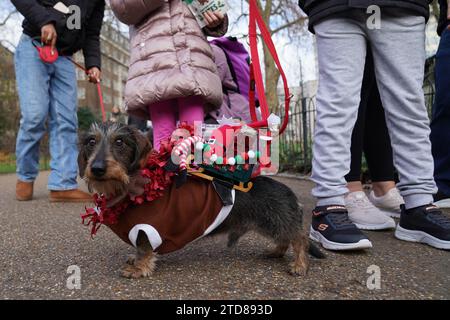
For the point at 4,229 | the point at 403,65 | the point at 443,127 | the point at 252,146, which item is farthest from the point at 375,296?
the point at 4,229

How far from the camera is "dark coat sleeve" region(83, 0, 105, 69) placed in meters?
4.41

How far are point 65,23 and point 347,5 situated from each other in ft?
9.49

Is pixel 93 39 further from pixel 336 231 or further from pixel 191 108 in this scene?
pixel 336 231

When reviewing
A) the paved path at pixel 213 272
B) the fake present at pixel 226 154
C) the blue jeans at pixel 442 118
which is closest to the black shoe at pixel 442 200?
the blue jeans at pixel 442 118

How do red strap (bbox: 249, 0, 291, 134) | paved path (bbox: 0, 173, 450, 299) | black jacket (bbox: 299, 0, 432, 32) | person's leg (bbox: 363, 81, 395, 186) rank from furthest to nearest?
1. person's leg (bbox: 363, 81, 395, 186)
2. black jacket (bbox: 299, 0, 432, 32)
3. red strap (bbox: 249, 0, 291, 134)
4. paved path (bbox: 0, 173, 450, 299)

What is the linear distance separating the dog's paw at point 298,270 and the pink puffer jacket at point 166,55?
51.3 inches

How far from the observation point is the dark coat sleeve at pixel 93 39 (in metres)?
4.41

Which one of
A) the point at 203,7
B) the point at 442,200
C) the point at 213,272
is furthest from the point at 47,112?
the point at 442,200

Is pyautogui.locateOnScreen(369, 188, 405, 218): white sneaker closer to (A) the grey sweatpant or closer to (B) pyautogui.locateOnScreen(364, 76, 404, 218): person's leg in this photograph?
(B) pyautogui.locateOnScreen(364, 76, 404, 218): person's leg

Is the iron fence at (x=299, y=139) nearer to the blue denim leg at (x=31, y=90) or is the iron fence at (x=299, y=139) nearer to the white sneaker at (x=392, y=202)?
the white sneaker at (x=392, y=202)

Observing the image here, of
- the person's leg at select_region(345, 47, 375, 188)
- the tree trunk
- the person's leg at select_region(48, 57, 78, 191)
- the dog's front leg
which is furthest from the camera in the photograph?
the tree trunk

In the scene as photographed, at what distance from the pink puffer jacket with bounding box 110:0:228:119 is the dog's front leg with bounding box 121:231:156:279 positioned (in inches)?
42.2

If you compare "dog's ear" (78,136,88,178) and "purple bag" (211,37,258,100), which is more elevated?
"purple bag" (211,37,258,100)

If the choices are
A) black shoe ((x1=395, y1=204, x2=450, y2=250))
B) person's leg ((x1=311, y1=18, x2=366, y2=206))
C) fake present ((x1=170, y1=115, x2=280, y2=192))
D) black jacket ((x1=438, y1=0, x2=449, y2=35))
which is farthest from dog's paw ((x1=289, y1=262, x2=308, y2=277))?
black jacket ((x1=438, y1=0, x2=449, y2=35))
